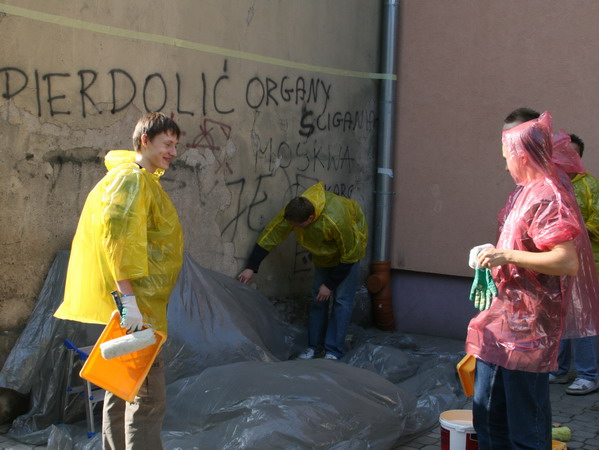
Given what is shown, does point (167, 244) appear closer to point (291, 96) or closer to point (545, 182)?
point (545, 182)

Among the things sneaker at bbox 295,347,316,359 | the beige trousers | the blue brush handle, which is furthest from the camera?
sneaker at bbox 295,347,316,359

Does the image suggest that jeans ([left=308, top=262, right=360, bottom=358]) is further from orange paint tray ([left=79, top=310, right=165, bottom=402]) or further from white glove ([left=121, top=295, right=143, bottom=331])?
white glove ([left=121, top=295, right=143, bottom=331])

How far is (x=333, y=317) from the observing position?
20.8ft

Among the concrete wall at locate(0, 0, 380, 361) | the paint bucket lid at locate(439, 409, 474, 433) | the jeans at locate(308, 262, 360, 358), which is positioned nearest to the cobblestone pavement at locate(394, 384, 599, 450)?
the paint bucket lid at locate(439, 409, 474, 433)

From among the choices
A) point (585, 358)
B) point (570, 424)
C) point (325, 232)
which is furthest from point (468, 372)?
point (325, 232)

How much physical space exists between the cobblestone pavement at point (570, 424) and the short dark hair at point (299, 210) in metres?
1.78

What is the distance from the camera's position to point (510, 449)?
3.18m

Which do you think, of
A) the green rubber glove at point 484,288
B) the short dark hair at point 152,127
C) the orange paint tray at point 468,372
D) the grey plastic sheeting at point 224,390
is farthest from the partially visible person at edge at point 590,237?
the short dark hair at point 152,127

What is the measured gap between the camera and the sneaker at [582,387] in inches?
213

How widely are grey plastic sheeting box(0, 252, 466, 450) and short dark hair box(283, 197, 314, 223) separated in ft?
2.64

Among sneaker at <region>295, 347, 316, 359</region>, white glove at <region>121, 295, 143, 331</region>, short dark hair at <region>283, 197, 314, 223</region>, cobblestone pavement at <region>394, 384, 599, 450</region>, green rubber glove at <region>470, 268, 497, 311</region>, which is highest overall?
short dark hair at <region>283, 197, 314, 223</region>

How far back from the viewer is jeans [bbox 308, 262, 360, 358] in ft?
20.7

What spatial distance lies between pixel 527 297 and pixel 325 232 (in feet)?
10.3

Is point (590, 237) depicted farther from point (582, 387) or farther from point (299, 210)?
point (299, 210)
